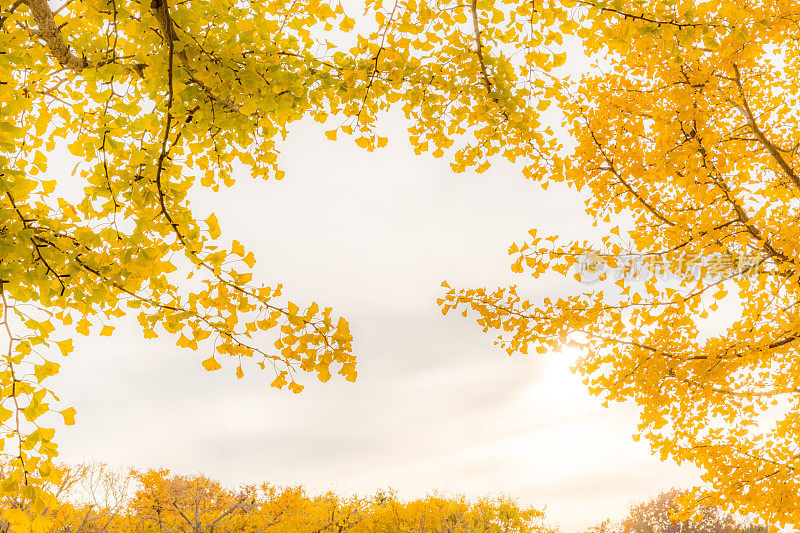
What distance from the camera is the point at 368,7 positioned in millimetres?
3127

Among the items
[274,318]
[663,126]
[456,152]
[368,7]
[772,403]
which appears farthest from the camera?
[772,403]

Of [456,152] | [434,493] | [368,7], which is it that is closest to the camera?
[368,7]

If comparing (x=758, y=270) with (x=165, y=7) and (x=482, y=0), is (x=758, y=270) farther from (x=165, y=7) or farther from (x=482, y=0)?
(x=165, y=7)

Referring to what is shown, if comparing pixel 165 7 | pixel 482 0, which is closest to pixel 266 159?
pixel 165 7

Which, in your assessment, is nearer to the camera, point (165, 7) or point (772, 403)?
point (165, 7)

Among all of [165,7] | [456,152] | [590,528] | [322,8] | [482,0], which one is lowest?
[590,528]

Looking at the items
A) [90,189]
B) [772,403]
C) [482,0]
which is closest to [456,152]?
[482,0]

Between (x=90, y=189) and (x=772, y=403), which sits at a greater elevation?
(x=90, y=189)

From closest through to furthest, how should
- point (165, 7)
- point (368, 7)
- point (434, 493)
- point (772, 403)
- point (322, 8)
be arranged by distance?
point (165, 7) → point (368, 7) → point (322, 8) → point (772, 403) → point (434, 493)

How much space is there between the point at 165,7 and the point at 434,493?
2243 centimetres

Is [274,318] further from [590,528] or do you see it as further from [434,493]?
[590,528]

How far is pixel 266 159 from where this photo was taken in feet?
13.7

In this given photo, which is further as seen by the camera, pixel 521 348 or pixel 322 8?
pixel 521 348

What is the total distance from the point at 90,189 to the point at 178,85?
72cm
